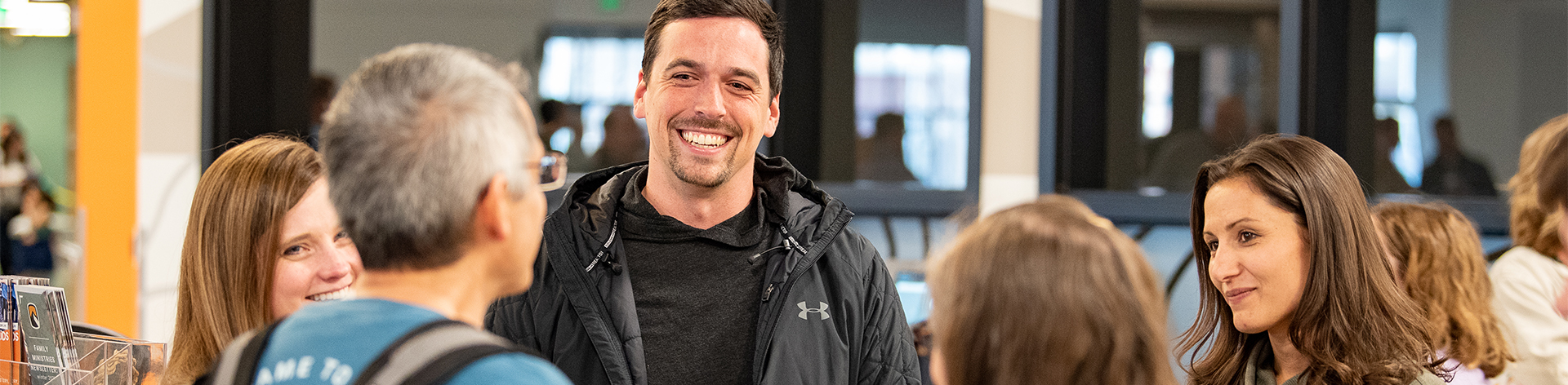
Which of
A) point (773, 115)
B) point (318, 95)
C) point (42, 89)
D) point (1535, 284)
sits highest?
point (42, 89)

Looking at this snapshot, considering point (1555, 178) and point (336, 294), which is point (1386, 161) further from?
point (336, 294)

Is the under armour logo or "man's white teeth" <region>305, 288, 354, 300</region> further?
the under armour logo

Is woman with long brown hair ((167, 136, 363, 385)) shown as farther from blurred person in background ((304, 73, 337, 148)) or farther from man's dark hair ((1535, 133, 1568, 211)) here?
man's dark hair ((1535, 133, 1568, 211))

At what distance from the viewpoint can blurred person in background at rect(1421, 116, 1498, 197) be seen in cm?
360

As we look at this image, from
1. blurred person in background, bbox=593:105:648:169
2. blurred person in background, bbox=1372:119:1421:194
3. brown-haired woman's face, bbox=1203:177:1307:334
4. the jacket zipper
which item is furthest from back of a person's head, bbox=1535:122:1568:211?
blurred person in background, bbox=593:105:648:169

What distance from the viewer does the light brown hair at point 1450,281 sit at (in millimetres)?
2240

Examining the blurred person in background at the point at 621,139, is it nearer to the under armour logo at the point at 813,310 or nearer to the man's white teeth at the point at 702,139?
the man's white teeth at the point at 702,139

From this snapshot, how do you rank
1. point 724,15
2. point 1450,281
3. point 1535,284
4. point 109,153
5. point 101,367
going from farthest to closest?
point 109,153 < point 1535,284 < point 1450,281 < point 724,15 < point 101,367

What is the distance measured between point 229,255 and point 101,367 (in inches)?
8.5

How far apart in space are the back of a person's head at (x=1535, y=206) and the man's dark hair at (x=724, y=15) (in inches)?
79.3

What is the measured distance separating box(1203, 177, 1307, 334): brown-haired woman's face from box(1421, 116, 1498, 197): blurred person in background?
2680mm

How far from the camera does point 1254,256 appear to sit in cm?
142

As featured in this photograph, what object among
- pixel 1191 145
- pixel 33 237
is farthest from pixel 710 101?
pixel 33 237

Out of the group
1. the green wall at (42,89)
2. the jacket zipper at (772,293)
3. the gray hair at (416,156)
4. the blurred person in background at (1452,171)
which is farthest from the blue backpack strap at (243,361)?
the green wall at (42,89)
